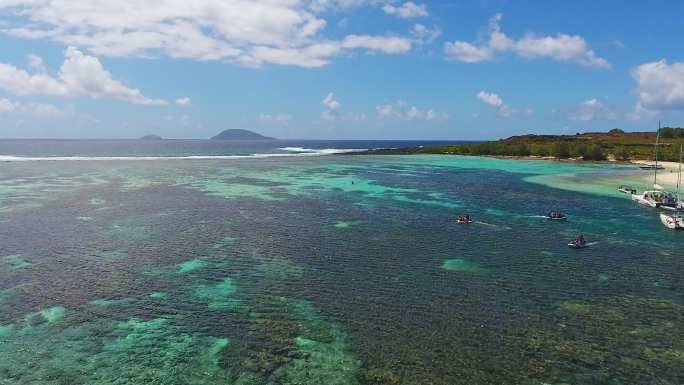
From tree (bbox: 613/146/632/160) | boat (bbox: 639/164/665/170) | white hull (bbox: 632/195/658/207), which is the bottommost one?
white hull (bbox: 632/195/658/207)

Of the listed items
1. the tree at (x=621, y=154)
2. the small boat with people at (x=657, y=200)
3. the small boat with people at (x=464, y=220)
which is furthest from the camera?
the tree at (x=621, y=154)

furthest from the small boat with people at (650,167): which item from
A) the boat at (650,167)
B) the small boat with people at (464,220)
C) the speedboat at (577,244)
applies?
the speedboat at (577,244)

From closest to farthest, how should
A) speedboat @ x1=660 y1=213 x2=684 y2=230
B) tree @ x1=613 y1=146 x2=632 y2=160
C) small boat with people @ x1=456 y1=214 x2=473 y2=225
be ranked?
speedboat @ x1=660 y1=213 x2=684 y2=230
small boat with people @ x1=456 y1=214 x2=473 y2=225
tree @ x1=613 y1=146 x2=632 y2=160

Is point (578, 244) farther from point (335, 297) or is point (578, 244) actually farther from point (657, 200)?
point (657, 200)

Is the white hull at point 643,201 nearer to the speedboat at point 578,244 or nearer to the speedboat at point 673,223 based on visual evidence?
the speedboat at point 673,223

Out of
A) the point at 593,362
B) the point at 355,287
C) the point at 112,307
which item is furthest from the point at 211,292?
the point at 593,362

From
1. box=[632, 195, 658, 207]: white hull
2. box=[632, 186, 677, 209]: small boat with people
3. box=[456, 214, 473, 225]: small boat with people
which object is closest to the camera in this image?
box=[456, 214, 473, 225]: small boat with people

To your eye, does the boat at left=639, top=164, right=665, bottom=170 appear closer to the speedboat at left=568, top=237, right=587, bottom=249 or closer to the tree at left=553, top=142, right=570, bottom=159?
the tree at left=553, top=142, right=570, bottom=159

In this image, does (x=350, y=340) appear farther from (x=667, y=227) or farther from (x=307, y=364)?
(x=667, y=227)

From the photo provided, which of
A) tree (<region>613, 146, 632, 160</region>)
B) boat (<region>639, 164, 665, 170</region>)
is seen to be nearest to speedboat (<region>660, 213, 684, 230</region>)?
boat (<region>639, 164, 665, 170</region>)
